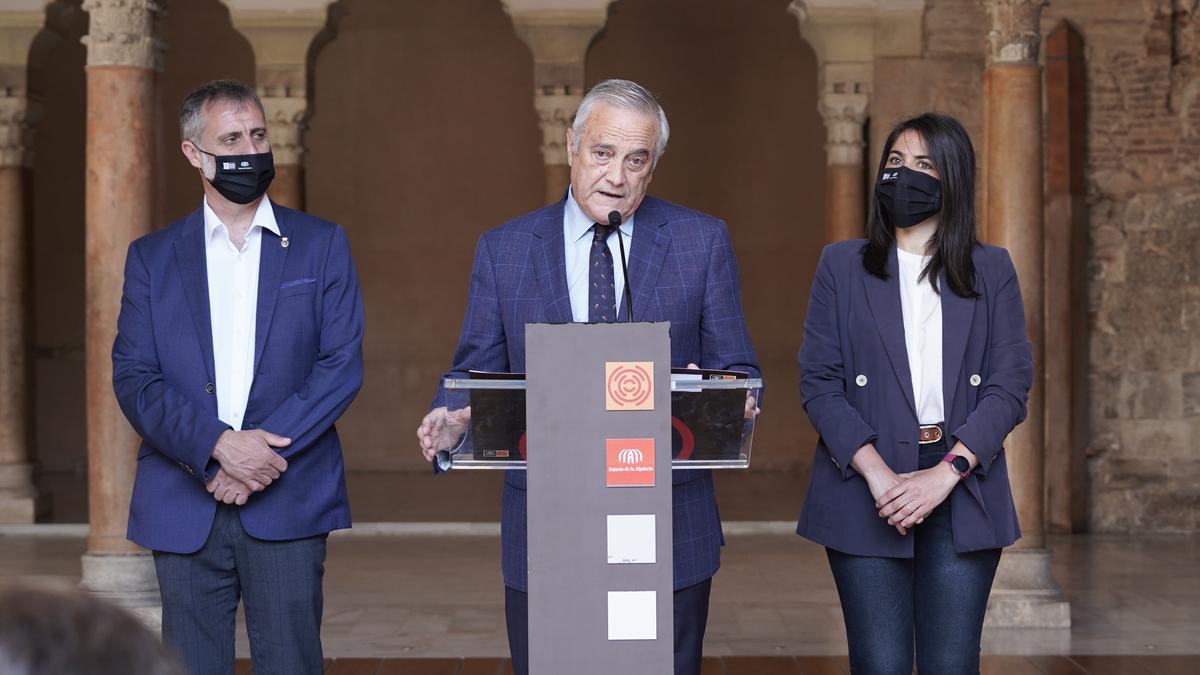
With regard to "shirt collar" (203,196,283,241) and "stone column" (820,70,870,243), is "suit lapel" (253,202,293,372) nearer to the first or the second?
"shirt collar" (203,196,283,241)

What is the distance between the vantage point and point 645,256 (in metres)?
2.74

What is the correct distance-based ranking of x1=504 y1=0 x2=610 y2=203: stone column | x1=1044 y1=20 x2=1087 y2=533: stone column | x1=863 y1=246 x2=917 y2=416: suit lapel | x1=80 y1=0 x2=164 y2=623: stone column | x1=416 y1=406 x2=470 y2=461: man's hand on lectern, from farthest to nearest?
x1=504 y1=0 x2=610 y2=203: stone column < x1=1044 y1=20 x2=1087 y2=533: stone column < x1=80 y1=0 x2=164 y2=623: stone column < x1=863 y1=246 x2=917 y2=416: suit lapel < x1=416 y1=406 x2=470 y2=461: man's hand on lectern

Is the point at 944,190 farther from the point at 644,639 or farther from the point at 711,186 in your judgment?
the point at 711,186

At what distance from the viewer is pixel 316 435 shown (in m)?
3.15

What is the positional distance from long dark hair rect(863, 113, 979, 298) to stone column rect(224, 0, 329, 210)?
7113 millimetres

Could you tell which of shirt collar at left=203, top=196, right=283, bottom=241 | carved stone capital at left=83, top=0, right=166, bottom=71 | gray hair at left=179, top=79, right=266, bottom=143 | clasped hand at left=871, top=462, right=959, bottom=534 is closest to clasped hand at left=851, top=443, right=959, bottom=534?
clasped hand at left=871, top=462, right=959, bottom=534

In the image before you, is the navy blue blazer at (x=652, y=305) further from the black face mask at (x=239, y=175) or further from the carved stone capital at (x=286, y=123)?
the carved stone capital at (x=286, y=123)

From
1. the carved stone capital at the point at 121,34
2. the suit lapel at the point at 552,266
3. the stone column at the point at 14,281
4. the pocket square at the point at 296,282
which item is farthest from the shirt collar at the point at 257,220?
the stone column at the point at 14,281

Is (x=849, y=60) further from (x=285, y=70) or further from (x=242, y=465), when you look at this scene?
(x=242, y=465)

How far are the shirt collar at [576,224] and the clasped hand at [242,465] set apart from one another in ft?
2.72

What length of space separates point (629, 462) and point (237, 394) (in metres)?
1.32

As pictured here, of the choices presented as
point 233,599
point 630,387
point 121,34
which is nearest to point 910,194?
point 630,387

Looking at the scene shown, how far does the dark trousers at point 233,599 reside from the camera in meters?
3.07

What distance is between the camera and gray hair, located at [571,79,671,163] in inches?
101
